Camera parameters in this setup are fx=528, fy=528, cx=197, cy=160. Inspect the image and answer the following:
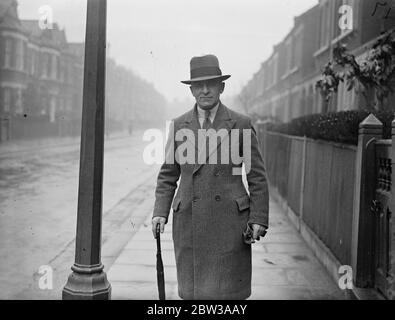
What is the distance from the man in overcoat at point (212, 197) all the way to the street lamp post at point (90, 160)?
634 millimetres

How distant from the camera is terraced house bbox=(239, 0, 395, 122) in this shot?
8.53 metres

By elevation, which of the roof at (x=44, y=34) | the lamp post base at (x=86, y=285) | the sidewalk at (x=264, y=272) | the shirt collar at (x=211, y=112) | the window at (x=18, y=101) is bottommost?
the sidewalk at (x=264, y=272)

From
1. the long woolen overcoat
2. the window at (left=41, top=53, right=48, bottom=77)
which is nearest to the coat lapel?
the long woolen overcoat

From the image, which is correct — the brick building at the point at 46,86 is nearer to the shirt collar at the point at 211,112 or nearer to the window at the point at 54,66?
the window at the point at 54,66

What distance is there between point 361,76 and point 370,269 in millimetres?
2733

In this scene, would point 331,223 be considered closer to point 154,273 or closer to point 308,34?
point 154,273

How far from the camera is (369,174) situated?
4.51 meters

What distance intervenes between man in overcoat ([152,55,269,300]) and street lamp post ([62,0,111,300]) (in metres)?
0.63

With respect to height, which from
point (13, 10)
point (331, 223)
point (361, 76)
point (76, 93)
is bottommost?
point (331, 223)

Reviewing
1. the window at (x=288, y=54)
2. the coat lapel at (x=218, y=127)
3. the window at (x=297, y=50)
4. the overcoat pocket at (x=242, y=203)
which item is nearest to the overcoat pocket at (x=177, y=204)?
the coat lapel at (x=218, y=127)

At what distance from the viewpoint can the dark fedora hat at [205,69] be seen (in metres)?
3.33

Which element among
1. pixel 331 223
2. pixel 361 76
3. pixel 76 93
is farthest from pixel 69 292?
pixel 76 93

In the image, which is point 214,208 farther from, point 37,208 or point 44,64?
point 44,64

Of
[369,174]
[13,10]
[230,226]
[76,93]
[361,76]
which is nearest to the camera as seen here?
[230,226]
